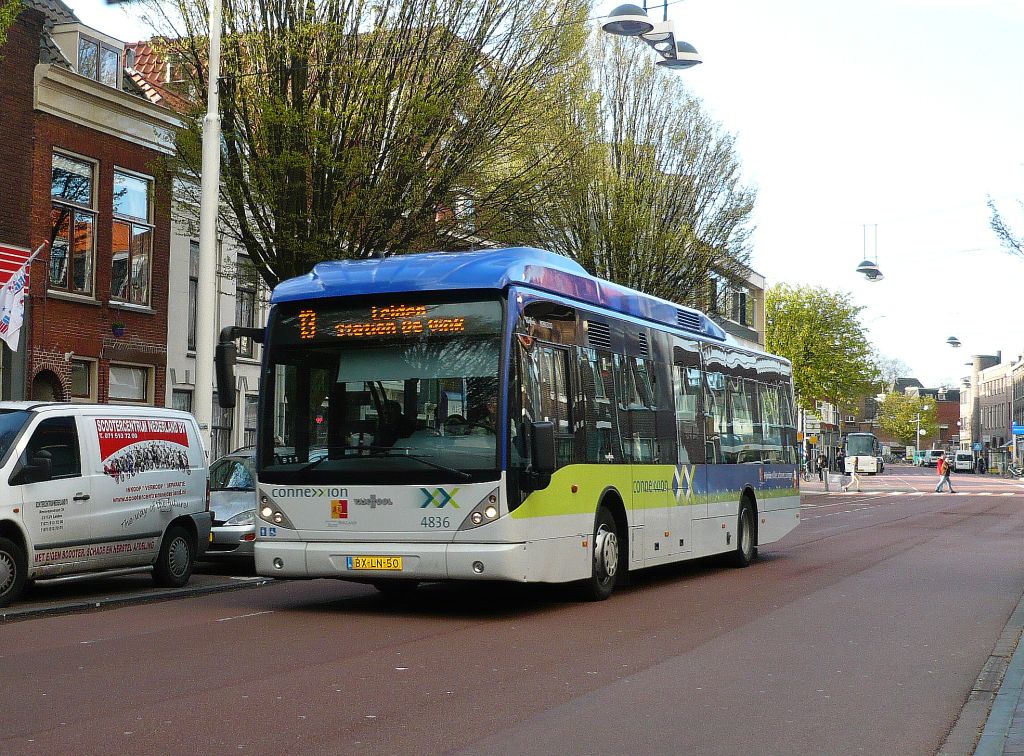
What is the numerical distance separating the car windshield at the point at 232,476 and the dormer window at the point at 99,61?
10.0 m

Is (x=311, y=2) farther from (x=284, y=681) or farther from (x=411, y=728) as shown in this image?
(x=411, y=728)

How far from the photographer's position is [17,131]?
76.4 ft

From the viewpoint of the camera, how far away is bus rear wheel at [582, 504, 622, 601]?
13.4m

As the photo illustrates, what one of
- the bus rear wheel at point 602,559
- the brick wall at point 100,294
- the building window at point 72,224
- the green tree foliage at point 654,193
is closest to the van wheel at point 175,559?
the bus rear wheel at point 602,559

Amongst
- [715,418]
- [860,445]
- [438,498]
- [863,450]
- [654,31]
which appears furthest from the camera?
[863,450]

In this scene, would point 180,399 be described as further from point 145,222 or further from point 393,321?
point 393,321

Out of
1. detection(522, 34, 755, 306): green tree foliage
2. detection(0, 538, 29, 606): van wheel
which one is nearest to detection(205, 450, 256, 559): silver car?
detection(0, 538, 29, 606): van wheel

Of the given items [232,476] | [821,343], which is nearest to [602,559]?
[232,476]

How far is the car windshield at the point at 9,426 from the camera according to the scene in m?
13.1

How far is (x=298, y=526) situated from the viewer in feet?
40.4

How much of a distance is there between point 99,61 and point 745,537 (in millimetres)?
15479

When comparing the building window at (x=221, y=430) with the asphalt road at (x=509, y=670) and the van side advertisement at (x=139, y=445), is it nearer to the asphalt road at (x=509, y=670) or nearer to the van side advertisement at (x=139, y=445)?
the van side advertisement at (x=139, y=445)

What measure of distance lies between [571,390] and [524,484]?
1.43 metres

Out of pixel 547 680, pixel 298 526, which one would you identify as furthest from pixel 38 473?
pixel 547 680
